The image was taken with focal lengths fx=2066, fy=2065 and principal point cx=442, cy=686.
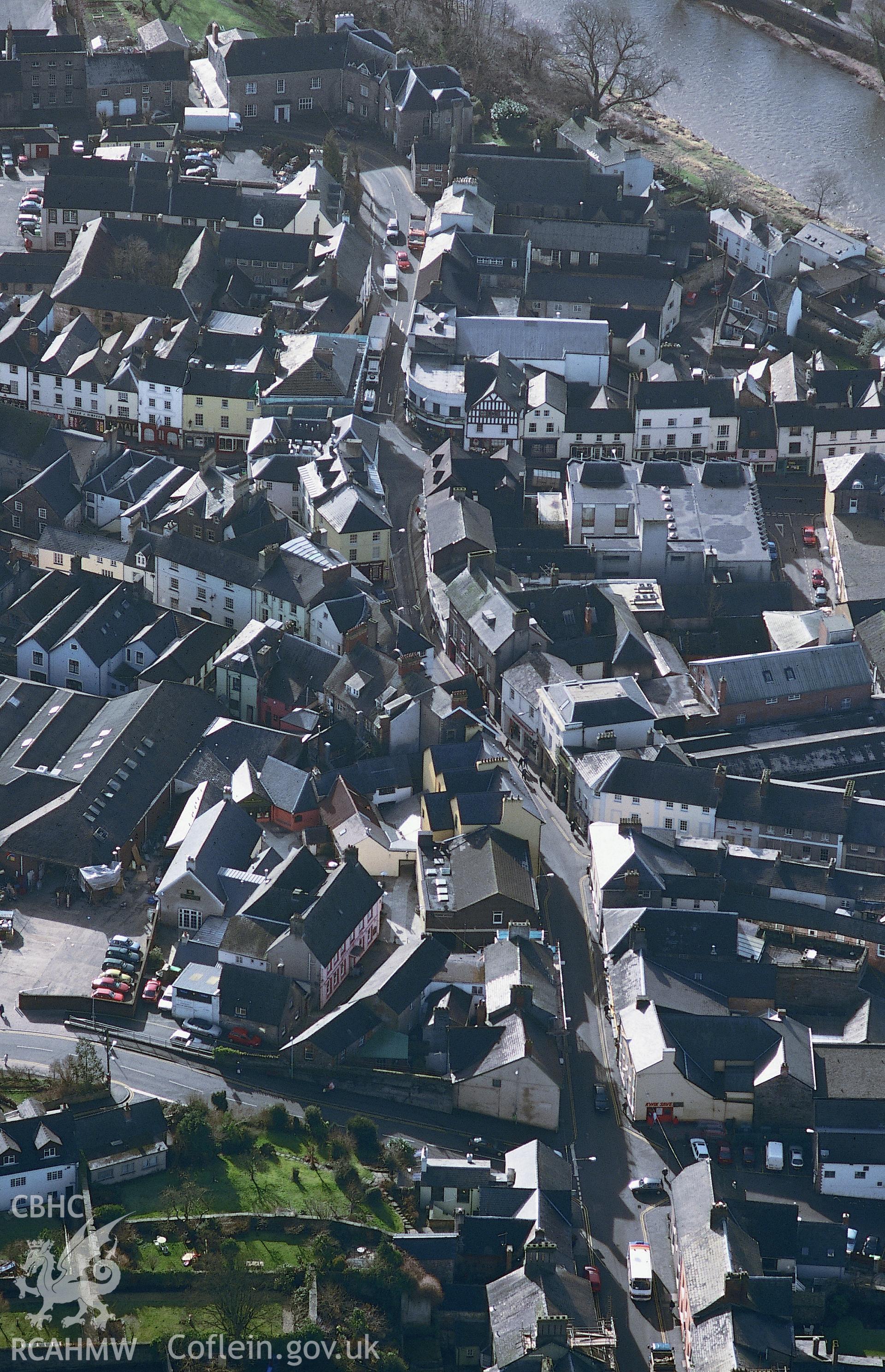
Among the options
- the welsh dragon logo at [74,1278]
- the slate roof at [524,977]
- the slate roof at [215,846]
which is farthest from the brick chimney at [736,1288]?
the slate roof at [215,846]

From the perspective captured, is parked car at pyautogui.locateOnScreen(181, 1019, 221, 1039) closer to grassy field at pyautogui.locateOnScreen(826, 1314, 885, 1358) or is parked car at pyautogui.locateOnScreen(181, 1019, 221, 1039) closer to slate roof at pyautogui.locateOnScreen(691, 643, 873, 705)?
grassy field at pyautogui.locateOnScreen(826, 1314, 885, 1358)

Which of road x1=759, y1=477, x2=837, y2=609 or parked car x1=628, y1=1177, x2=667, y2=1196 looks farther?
road x1=759, y1=477, x2=837, y2=609

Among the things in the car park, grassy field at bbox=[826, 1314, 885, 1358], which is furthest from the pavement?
grassy field at bbox=[826, 1314, 885, 1358]

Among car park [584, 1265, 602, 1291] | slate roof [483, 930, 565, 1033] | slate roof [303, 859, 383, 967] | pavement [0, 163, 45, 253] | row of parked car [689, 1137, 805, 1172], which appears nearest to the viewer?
car park [584, 1265, 602, 1291]

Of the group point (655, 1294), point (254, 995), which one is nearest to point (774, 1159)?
point (655, 1294)

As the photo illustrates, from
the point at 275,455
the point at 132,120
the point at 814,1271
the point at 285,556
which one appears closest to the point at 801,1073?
the point at 814,1271

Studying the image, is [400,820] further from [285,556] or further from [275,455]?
[275,455]

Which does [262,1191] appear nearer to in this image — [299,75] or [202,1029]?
Result: [202,1029]
